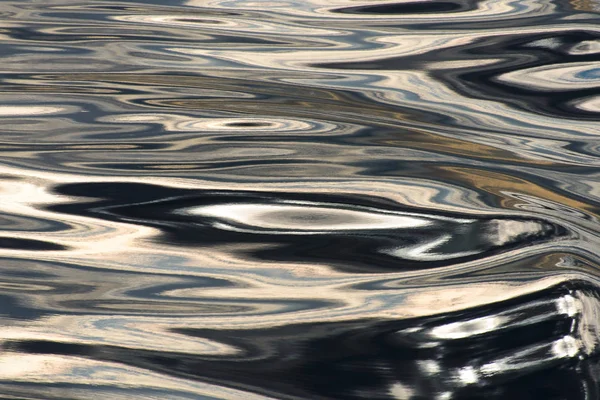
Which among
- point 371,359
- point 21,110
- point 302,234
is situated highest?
point 21,110

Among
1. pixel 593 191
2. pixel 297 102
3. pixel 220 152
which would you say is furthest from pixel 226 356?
pixel 593 191

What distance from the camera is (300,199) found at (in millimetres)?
1106

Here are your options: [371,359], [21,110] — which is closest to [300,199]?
[371,359]

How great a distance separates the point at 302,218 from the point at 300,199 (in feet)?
0.13

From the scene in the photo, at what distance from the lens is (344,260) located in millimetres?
1039

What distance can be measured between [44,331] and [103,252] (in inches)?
5.9

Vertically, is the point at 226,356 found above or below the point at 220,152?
below

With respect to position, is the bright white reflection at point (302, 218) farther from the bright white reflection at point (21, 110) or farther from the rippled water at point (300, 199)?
the bright white reflection at point (21, 110)

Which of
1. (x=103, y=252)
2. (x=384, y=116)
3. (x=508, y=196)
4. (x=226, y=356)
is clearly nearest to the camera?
(x=226, y=356)

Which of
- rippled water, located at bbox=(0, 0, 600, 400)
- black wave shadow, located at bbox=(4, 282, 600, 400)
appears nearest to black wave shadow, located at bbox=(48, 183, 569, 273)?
rippled water, located at bbox=(0, 0, 600, 400)

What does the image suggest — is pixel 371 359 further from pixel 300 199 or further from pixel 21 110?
pixel 21 110

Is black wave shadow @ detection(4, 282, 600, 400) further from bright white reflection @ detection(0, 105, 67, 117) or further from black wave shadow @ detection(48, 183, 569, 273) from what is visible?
bright white reflection @ detection(0, 105, 67, 117)

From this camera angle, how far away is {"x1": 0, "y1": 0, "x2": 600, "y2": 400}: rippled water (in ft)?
3.02

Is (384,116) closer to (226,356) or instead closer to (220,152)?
(220,152)
